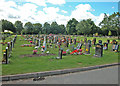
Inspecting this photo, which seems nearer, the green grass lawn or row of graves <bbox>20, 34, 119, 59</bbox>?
the green grass lawn

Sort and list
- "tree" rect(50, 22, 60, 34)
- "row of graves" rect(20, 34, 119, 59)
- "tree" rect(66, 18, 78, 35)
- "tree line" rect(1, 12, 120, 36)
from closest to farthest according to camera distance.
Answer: "row of graves" rect(20, 34, 119, 59), "tree line" rect(1, 12, 120, 36), "tree" rect(66, 18, 78, 35), "tree" rect(50, 22, 60, 34)

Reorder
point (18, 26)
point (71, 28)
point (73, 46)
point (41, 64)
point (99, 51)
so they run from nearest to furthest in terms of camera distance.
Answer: point (41, 64) → point (99, 51) → point (73, 46) → point (71, 28) → point (18, 26)

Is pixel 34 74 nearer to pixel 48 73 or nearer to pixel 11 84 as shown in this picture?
pixel 48 73

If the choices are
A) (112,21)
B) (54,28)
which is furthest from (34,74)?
(54,28)

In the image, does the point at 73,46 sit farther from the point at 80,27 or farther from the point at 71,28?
the point at 71,28

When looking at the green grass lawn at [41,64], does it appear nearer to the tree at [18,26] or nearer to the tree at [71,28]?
the tree at [71,28]

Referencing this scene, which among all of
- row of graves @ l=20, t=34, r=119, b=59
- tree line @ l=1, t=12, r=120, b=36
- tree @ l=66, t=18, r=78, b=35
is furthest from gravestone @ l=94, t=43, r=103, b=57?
tree @ l=66, t=18, r=78, b=35

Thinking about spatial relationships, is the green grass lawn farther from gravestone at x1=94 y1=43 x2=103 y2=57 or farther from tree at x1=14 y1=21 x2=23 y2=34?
tree at x1=14 y1=21 x2=23 y2=34

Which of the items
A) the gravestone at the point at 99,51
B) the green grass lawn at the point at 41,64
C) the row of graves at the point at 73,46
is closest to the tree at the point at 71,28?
the row of graves at the point at 73,46

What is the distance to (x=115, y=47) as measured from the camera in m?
15.7

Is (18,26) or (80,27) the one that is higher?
(18,26)

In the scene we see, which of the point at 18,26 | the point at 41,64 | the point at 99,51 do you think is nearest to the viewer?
the point at 41,64

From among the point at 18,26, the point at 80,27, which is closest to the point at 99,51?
the point at 80,27

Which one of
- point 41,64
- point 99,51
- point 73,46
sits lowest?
point 41,64
